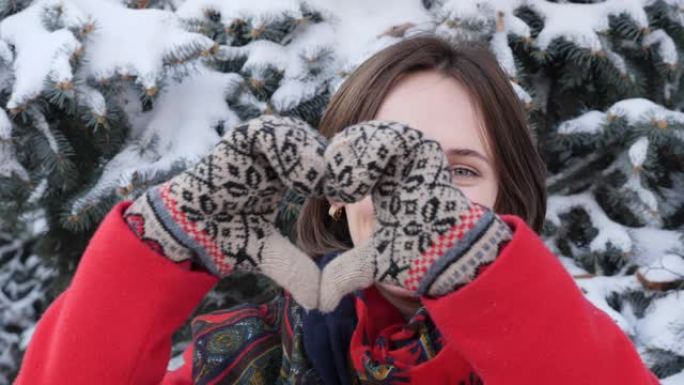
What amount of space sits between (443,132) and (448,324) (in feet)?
1.11

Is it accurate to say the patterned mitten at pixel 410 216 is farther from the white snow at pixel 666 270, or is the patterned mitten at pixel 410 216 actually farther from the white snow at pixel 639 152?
the white snow at pixel 666 270

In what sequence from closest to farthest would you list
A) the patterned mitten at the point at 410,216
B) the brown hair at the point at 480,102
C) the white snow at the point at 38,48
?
the patterned mitten at the point at 410,216 < the brown hair at the point at 480,102 < the white snow at the point at 38,48

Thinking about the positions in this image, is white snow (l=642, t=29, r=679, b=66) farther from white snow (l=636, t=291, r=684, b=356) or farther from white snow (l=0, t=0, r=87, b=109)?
white snow (l=0, t=0, r=87, b=109)

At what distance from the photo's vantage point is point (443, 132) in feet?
3.37

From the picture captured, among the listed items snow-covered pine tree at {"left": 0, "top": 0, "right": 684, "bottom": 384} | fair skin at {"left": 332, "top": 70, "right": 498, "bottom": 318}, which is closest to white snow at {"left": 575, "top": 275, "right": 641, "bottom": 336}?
snow-covered pine tree at {"left": 0, "top": 0, "right": 684, "bottom": 384}

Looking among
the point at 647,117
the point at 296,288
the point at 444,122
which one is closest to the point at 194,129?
the point at 444,122

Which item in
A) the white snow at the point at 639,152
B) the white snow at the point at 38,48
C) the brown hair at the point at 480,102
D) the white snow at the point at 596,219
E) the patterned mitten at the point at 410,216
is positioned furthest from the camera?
the white snow at the point at 596,219

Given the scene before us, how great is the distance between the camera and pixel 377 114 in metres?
1.11

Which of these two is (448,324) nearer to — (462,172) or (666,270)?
(462,172)

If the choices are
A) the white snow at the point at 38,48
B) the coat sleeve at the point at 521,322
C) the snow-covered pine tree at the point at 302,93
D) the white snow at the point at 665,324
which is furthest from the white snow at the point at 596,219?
the white snow at the point at 38,48

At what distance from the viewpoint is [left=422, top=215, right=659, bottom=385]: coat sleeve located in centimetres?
78

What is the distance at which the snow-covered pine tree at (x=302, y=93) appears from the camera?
1.52m

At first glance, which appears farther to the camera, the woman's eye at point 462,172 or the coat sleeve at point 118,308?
the woman's eye at point 462,172

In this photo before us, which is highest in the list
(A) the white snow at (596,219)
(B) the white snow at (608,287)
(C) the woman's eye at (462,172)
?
(C) the woman's eye at (462,172)
